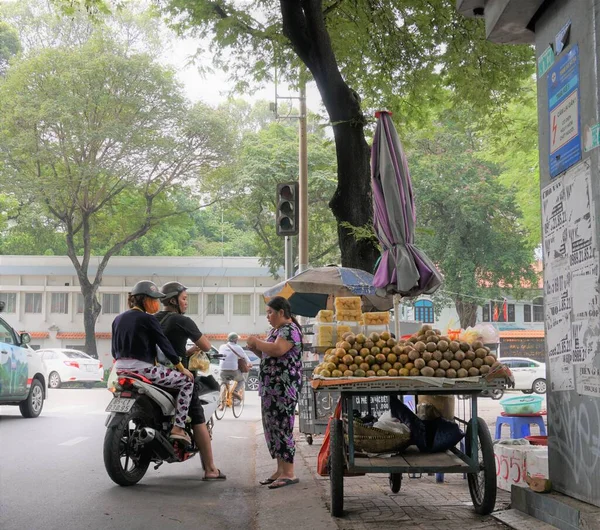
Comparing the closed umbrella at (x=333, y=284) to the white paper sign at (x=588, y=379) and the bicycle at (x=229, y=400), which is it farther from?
the bicycle at (x=229, y=400)

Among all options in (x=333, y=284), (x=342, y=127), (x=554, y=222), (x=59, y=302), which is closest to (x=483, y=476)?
(x=554, y=222)

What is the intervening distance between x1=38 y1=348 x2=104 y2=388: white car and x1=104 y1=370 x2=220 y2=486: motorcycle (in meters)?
25.0

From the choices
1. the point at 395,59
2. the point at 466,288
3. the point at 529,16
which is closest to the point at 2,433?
the point at 395,59

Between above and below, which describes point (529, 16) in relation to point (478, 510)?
above

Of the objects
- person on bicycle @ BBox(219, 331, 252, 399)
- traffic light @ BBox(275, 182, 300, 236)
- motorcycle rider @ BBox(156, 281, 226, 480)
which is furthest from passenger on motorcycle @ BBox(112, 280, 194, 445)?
person on bicycle @ BBox(219, 331, 252, 399)

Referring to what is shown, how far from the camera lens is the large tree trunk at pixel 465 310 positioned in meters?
40.4

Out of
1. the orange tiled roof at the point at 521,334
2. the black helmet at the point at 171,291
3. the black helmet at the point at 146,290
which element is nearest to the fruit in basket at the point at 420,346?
the black helmet at the point at 146,290

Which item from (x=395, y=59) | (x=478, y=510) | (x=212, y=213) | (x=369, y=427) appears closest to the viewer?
(x=478, y=510)

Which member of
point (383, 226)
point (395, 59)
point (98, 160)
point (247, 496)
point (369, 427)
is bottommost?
point (247, 496)

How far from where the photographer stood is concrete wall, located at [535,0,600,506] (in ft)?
16.4

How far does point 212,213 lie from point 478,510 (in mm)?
56581

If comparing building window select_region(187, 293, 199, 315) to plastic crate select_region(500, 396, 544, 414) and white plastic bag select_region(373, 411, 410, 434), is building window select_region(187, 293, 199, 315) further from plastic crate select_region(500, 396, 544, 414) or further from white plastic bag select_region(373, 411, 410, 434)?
white plastic bag select_region(373, 411, 410, 434)

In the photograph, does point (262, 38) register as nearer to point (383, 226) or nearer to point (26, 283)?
point (383, 226)

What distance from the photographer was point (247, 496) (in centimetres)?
751
